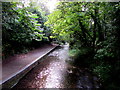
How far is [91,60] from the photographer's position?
5.55 meters

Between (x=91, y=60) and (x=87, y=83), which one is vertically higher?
(x=91, y=60)

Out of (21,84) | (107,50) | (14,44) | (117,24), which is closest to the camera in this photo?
(117,24)

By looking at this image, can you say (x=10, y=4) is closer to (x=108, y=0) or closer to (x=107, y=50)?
(x=108, y=0)

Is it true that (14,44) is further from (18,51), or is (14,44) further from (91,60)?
(91,60)

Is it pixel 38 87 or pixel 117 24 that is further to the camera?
pixel 38 87

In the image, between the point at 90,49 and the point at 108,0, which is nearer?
the point at 108,0

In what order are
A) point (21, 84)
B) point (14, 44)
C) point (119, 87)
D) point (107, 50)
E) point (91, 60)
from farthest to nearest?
point (14, 44), point (91, 60), point (21, 84), point (107, 50), point (119, 87)

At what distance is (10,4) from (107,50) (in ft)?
14.3

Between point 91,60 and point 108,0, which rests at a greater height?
point 108,0

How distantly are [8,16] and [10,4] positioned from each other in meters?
0.54

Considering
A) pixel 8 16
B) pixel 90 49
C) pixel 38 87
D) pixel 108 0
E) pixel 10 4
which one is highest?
pixel 108 0

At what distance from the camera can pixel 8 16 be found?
3424mm

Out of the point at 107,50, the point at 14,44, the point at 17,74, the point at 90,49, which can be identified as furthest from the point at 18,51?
the point at 107,50

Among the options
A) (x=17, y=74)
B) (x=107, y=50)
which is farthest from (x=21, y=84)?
(x=107, y=50)
